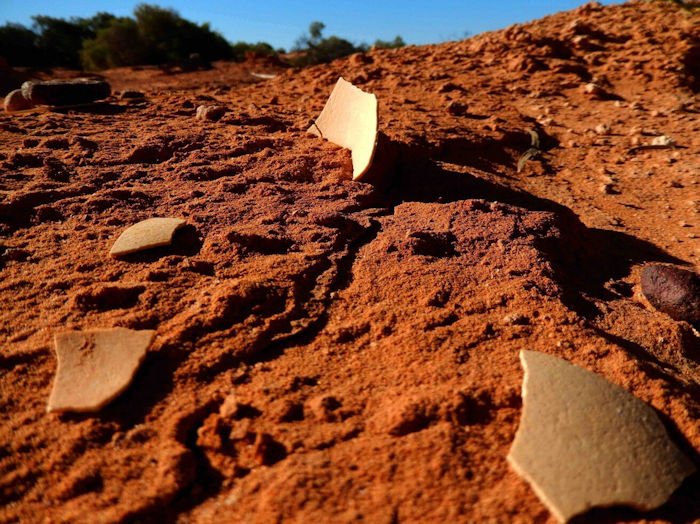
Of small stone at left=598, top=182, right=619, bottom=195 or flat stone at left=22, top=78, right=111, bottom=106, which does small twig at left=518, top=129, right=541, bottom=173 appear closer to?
small stone at left=598, top=182, right=619, bottom=195

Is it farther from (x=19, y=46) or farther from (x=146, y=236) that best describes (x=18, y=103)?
(x=19, y=46)

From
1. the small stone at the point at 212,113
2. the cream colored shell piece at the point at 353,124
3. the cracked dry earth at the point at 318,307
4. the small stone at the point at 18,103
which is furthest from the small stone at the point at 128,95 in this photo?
the cream colored shell piece at the point at 353,124

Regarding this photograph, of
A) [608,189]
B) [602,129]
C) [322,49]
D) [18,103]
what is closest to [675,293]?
[608,189]

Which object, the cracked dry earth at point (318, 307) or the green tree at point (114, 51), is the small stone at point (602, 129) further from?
the green tree at point (114, 51)

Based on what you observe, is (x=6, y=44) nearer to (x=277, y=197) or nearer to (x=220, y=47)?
(x=220, y=47)

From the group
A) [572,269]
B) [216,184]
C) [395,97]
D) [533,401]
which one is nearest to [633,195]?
[572,269]

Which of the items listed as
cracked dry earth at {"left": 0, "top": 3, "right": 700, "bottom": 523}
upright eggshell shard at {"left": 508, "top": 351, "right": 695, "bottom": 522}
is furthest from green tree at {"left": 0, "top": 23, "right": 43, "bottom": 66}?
upright eggshell shard at {"left": 508, "top": 351, "right": 695, "bottom": 522}
